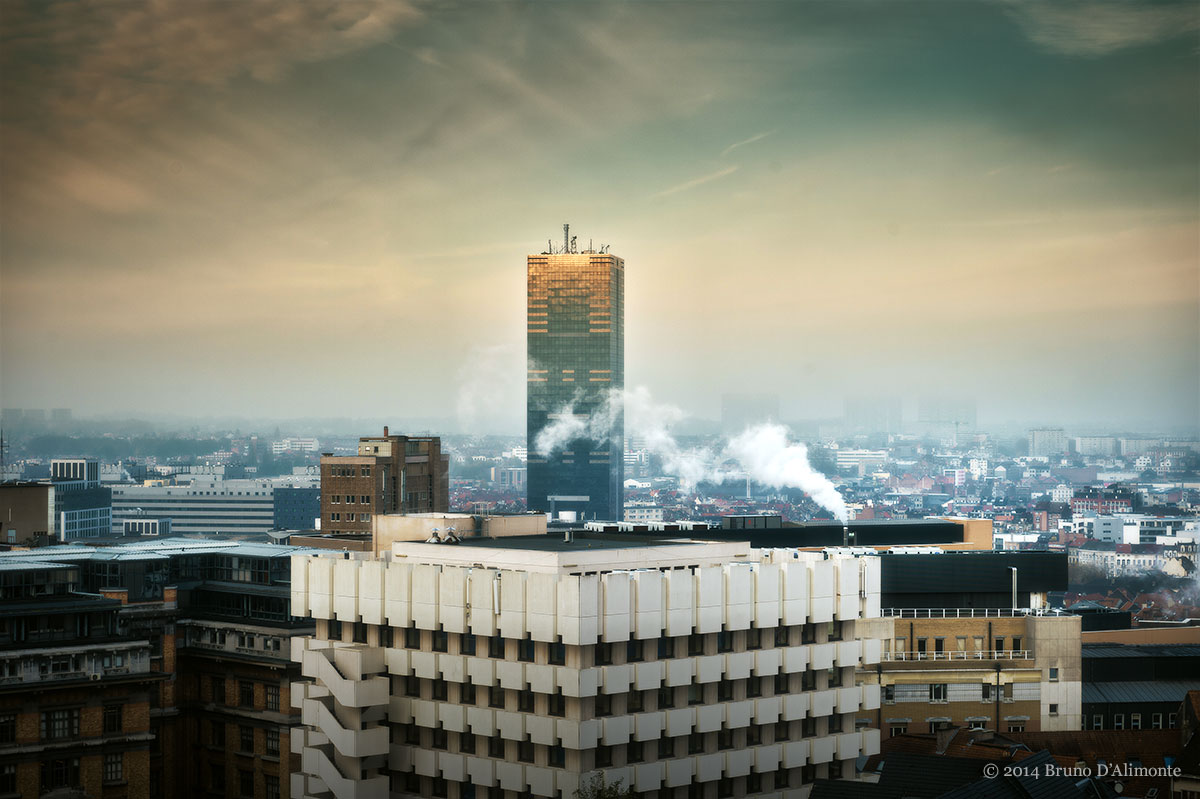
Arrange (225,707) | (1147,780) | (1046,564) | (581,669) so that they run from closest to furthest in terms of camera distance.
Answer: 1. (581,669)
2. (1147,780)
3. (225,707)
4. (1046,564)

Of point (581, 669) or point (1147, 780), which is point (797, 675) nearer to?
point (581, 669)

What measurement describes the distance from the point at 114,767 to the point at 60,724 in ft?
11.0

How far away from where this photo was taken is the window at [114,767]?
70.5 metres

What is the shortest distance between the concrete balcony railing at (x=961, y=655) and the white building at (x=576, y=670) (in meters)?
17.5

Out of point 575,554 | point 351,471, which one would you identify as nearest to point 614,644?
point 575,554

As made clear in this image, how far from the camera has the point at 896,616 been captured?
3521 inches

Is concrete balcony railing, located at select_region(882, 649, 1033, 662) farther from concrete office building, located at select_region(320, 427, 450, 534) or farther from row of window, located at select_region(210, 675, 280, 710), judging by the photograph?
concrete office building, located at select_region(320, 427, 450, 534)

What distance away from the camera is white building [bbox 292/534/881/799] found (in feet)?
188

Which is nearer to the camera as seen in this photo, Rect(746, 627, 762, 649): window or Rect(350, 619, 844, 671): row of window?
Rect(350, 619, 844, 671): row of window

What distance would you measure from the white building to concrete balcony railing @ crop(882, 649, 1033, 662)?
57.3 ft

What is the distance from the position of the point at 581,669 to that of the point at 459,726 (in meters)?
6.54

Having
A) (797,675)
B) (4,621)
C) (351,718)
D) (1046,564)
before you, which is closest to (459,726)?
(351,718)

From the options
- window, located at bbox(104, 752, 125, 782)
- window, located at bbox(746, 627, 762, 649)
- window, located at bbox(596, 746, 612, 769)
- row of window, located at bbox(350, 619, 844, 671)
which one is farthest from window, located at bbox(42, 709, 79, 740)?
window, located at bbox(746, 627, 762, 649)

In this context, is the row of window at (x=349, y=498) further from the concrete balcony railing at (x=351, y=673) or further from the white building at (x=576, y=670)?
the concrete balcony railing at (x=351, y=673)
